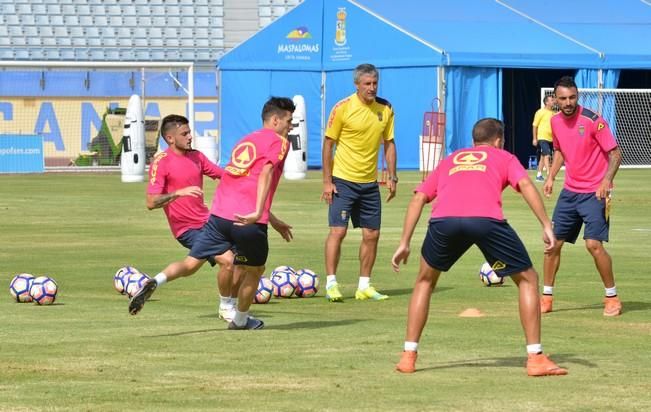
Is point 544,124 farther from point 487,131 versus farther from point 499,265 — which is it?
point 499,265

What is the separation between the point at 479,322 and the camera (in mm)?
11984

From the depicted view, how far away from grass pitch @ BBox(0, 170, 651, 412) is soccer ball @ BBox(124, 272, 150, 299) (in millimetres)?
128

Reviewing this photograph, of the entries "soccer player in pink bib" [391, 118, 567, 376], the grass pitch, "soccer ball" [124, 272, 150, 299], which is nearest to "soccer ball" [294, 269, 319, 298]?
the grass pitch

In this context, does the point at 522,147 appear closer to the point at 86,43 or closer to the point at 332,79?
the point at 332,79

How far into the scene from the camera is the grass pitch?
8.23 metres

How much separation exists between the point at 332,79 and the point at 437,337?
34.9m

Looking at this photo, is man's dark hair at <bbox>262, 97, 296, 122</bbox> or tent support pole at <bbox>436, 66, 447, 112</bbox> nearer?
man's dark hair at <bbox>262, 97, 296, 122</bbox>

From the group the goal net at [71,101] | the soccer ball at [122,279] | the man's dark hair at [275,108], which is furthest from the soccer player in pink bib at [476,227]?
the goal net at [71,101]

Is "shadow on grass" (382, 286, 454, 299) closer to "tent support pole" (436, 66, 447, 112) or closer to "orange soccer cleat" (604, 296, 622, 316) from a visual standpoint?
Result: "orange soccer cleat" (604, 296, 622, 316)

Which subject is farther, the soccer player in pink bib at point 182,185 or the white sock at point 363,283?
the white sock at point 363,283

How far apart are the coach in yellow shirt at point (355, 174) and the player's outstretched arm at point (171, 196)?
7.63 ft

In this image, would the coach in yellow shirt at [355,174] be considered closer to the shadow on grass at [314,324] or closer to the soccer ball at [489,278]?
the soccer ball at [489,278]

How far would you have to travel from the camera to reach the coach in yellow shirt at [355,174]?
14.2m

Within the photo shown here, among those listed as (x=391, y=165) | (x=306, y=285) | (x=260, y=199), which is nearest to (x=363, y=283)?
(x=306, y=285)
